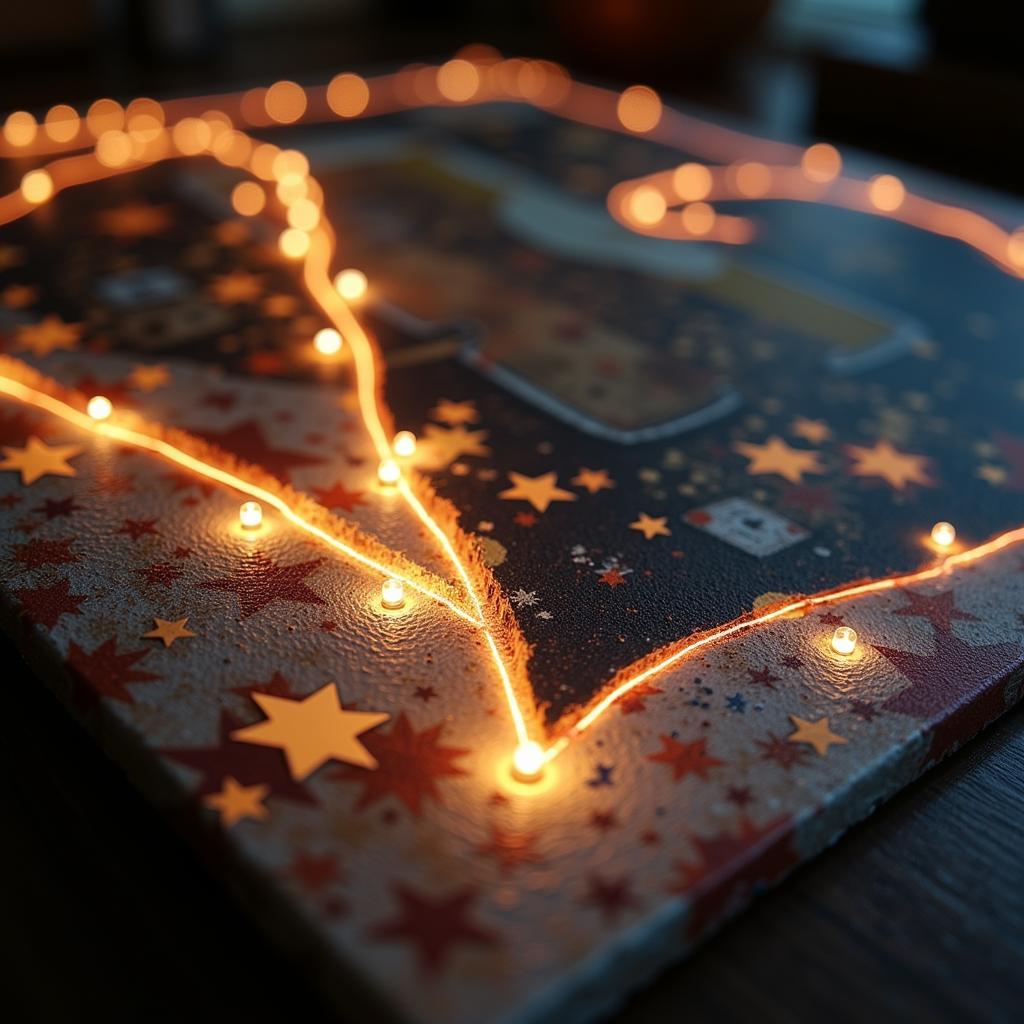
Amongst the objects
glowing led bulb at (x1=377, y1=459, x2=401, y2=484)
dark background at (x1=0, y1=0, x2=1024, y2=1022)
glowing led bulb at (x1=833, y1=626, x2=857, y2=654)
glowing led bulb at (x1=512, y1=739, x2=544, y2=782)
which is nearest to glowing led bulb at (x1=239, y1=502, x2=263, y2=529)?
glowing led bulb at (x1=377, y1=459, x2=401, y2=484)

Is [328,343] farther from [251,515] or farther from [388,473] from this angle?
[251,515]

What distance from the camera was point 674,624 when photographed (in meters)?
1.40

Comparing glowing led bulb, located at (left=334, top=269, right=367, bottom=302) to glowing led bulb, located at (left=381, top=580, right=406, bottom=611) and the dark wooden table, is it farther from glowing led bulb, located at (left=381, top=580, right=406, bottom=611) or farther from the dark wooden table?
the dark wooden table

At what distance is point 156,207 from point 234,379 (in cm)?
94

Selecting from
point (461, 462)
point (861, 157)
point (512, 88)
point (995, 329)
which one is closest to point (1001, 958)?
→ point (461, 462)

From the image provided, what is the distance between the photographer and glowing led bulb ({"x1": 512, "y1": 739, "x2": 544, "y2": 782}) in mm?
1145

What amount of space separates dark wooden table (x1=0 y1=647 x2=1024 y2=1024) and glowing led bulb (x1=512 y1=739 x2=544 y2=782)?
24 cm

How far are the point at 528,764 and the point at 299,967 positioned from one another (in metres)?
0.30

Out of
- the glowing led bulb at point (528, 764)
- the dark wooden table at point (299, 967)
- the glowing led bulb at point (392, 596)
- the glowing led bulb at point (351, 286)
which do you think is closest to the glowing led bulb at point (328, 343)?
the glowing led bulb at point (351, 286)

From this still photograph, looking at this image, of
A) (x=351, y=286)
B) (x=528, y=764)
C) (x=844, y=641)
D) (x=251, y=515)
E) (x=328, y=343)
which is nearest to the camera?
(x=528, y=764)

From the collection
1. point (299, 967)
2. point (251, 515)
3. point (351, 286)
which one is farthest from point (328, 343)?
point (299, 967)

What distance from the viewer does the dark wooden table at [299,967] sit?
1.03 metres

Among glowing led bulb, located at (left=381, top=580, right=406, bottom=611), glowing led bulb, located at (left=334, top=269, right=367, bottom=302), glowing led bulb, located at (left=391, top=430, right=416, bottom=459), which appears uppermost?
glowing led bulb, located at (left=381, top=580, right=406, bottom=611)

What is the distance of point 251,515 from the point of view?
149 cm
